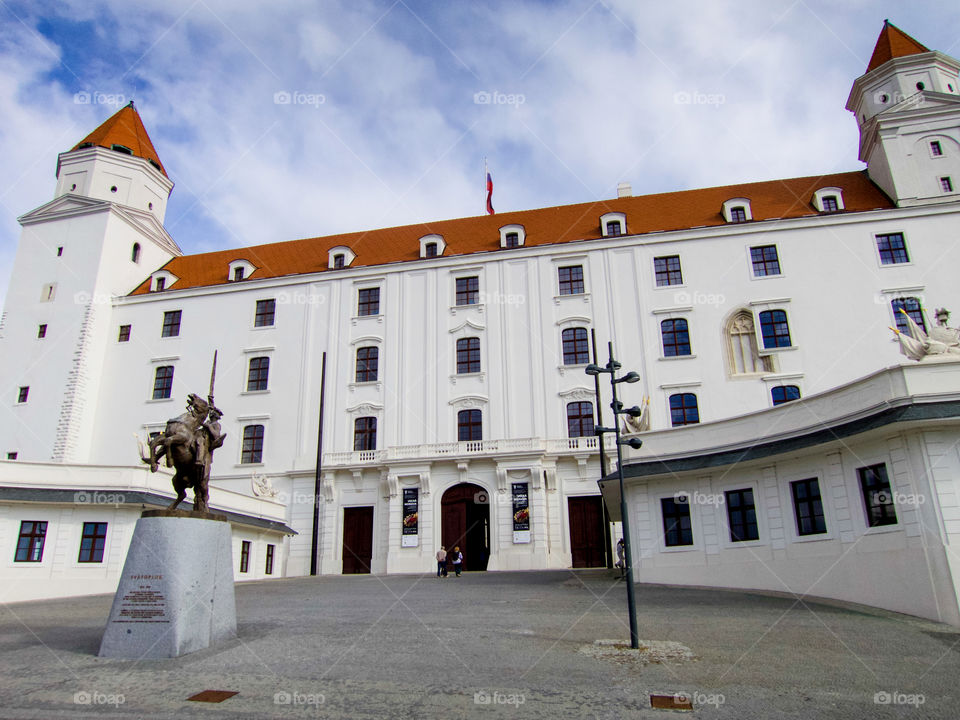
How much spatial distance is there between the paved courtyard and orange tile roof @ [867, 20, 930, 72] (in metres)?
35.3

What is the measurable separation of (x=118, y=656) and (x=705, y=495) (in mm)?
14631

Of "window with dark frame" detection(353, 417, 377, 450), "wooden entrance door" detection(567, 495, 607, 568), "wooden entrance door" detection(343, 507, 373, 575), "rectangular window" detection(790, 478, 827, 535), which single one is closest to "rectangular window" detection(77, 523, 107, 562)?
"wooden entrance door" detection(343, 507, 373, 575)

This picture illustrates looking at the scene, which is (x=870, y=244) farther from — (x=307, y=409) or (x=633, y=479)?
(x=307, y=409)

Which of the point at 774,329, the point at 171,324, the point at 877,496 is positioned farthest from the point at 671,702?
the point at 171,324

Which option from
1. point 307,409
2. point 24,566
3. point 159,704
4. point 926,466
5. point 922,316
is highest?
point 922,316

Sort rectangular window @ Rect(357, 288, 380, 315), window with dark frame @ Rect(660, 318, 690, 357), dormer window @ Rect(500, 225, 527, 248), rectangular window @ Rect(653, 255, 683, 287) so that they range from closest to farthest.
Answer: window with dark frame @ Rect(660, 318, 690, 357) → rectangular window @ Rect(653, 255, 683, 287) → rectangular window @ Rect(357, 288, 380, 315) → dormer window @ Rect(500, 225, 527, 248)

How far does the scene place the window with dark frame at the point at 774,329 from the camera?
31.6m

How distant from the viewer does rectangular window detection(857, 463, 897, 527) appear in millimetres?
14055

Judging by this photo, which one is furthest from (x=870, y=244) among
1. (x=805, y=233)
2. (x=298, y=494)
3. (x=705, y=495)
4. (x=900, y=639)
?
(x=298, y=494)

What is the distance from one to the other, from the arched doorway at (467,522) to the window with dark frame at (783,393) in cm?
1371

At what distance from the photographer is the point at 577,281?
35281 mm

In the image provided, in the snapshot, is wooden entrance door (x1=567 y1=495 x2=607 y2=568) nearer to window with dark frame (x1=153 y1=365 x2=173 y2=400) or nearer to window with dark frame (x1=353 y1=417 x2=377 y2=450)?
window with dark frame (x1=353 y1=417 x2=377 y2=450)

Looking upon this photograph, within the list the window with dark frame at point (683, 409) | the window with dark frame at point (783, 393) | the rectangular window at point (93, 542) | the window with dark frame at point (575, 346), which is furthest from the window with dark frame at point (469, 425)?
the rectangular window at point (93, 542)

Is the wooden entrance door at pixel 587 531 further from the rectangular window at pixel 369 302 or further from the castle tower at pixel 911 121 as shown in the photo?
the castle tower at pixel 911 121
